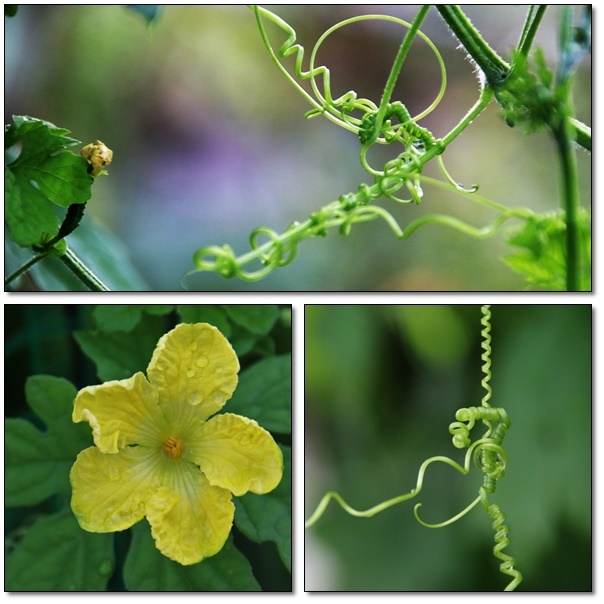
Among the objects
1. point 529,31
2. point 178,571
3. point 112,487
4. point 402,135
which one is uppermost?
point 529,31

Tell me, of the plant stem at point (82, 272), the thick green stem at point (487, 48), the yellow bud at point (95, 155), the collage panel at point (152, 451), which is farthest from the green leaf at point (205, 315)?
the thick green stem at point (487, 48)

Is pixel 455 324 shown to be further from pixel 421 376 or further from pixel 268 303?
pixel 268 303

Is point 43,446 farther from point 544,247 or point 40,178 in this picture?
point 544,247

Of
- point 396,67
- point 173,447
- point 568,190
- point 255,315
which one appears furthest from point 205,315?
point 568,190

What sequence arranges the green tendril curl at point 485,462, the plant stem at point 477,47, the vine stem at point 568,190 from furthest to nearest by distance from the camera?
the green tendril curl at point 485,462, the plant stem at point 477,47, the vine stem at point 568,190

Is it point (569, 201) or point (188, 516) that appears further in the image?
point (188, 516)

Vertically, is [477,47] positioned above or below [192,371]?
above

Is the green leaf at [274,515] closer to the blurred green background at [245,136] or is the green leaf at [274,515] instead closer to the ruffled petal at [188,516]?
the ruffled petal at [188,516]
